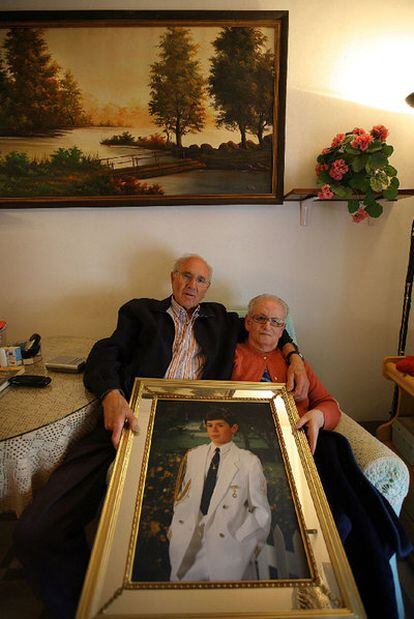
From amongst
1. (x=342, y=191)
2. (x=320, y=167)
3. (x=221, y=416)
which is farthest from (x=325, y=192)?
(x=221, y=416)

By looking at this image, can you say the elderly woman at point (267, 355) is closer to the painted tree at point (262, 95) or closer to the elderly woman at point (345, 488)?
the elderly woman at point (345, 488)

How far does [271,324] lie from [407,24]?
5.93 ft

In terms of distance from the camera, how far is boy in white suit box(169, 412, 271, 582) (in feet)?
2.37

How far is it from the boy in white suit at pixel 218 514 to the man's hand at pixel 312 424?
0.84 ft

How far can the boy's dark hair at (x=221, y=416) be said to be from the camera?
3.62 feet

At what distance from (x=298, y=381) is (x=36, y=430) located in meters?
0.99

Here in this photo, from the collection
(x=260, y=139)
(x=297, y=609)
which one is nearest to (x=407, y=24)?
(x=260, y=139)

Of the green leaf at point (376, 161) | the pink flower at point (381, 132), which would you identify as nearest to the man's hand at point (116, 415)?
the green leaf at point (376, 161)

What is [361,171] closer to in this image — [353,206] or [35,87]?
[353,206]

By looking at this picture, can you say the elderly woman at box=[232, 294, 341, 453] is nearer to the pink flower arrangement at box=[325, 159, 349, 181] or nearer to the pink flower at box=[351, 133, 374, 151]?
the pink flower arrangement at box=[325, 159, 349, 181]

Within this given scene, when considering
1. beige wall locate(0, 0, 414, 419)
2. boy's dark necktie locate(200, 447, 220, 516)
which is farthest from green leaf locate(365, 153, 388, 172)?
boy's dark necktie locate(200, 447, 220, 516)

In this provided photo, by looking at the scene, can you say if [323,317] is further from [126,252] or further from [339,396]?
[126,252]

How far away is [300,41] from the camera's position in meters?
1.67

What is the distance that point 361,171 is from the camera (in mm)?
1561
